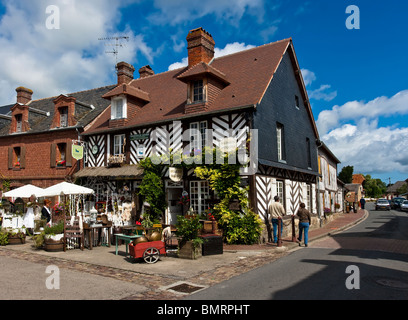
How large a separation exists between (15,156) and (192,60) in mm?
13047

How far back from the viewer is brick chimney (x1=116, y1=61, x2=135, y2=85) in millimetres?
20484

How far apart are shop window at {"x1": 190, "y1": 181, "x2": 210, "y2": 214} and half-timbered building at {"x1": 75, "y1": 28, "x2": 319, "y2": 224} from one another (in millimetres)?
41

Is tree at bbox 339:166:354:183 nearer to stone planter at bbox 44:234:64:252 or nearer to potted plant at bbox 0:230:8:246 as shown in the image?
stone planter at bbox 44:234:64:252

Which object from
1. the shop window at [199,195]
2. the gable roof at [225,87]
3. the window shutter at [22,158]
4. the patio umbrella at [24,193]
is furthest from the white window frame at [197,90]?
the window shutter at [22,158]

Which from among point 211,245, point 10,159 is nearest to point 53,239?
point 211,245

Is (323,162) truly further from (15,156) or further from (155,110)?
(15,156)

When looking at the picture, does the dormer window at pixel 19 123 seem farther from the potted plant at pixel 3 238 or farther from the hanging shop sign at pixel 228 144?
the hanging shop sign at pixel 228 144

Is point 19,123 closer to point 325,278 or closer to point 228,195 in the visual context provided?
point 228,195

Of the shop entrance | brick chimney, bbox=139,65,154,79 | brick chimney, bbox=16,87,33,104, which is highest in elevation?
brick chimney, bbox=139,65,154,79

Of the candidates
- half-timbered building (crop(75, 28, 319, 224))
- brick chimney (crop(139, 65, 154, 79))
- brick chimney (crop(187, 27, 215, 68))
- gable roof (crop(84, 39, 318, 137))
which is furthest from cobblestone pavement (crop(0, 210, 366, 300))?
brick chimney (crop(139, 65, 154, 79))

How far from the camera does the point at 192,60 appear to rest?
1692cm

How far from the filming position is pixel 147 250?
27.4ft

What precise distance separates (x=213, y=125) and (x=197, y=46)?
18.2 ft

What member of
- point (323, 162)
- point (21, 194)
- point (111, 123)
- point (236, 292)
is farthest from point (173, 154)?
point (323, 162)
